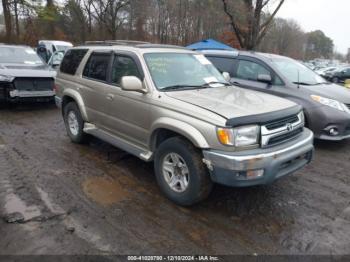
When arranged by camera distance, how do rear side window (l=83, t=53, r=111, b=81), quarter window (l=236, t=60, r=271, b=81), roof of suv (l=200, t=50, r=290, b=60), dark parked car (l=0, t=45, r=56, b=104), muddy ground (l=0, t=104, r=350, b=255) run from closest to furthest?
muddy ground (l=0, t=104, r=350, b=255)
rear side window (l=83, t=53, r=111, b=81)
quarter window (l=236, t=60, r=271, b=81)
roof of suv (l=200, t=50, r=290, b=60)
dark parked car (l=0, t=45, r=56, b=104)

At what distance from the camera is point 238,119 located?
10.5 ft

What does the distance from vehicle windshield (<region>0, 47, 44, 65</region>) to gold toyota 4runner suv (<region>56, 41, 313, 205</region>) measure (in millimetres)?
5061

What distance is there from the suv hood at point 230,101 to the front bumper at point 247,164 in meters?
0.42

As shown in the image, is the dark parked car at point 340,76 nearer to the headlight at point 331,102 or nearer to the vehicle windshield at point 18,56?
the headlight at point 331,102

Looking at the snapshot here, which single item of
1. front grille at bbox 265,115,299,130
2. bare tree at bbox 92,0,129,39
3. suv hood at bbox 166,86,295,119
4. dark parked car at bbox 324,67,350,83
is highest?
bare tree at bbox 92,0,129,39

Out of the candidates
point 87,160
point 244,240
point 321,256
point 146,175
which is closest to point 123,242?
point 244,240

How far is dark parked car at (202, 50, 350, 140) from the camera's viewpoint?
234 inches

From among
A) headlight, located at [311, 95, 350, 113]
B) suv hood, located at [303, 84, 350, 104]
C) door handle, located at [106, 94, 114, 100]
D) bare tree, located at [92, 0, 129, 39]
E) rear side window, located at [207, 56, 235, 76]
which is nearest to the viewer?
door handle, located at [106, 94, 114, 100]

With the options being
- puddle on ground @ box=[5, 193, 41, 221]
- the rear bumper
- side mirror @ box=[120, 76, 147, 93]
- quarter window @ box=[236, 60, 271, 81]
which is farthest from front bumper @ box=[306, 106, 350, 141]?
the rear bumper

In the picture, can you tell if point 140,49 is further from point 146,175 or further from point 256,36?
point 256,36

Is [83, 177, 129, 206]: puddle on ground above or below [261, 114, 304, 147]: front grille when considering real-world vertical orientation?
below

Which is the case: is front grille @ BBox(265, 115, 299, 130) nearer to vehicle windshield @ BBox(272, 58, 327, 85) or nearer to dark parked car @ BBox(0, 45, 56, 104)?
vehicle windshield @ BBox(272, 58, 327, 85)

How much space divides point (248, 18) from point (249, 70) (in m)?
10.2

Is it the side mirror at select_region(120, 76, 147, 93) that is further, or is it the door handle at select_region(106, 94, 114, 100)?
the door handle at select_region(106, 94, 114, 100)
